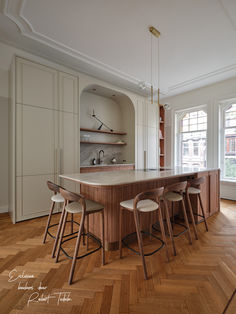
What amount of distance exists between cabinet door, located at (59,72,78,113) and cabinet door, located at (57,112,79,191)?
0.14 metres

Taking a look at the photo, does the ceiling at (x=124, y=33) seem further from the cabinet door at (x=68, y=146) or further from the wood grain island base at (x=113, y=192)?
the wood grain island base at (x=113, y=192)

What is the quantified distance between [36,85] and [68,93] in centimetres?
61

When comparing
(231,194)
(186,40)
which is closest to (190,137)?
(231,194)

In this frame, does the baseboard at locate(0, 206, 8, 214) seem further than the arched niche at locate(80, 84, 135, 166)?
No

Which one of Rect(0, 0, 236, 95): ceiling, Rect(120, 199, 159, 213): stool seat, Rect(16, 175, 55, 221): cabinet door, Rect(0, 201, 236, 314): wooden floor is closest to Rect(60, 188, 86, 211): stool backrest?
Rect(120, 199, 159, 213): stool seat

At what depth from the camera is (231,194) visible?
4.19 metres

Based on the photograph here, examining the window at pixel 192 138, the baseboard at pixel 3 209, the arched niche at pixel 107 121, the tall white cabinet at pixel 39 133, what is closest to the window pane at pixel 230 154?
the window at pixel 192 138

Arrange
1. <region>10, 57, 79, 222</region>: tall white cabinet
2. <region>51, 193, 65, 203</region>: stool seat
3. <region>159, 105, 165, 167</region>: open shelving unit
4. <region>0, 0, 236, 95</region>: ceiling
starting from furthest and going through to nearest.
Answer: <region>159, 105, 165, 167</region>: open shelving unit, <region>10, 57, 79, 222</region>: tall white cabinet, <region>0, 0, 236, 95</region>: ceiling, <region>51, 193, 65, 203</region>: stool seat

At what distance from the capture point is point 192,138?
16.9 feet

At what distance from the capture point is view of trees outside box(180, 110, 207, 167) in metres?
4.87

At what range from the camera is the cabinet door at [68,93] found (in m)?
3.26

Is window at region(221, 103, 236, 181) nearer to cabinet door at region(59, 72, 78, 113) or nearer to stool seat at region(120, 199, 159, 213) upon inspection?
stool seat at region(120, 199, 159, 213)

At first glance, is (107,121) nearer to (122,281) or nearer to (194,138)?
(194,138)

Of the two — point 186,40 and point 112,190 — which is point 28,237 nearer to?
point 112,190
